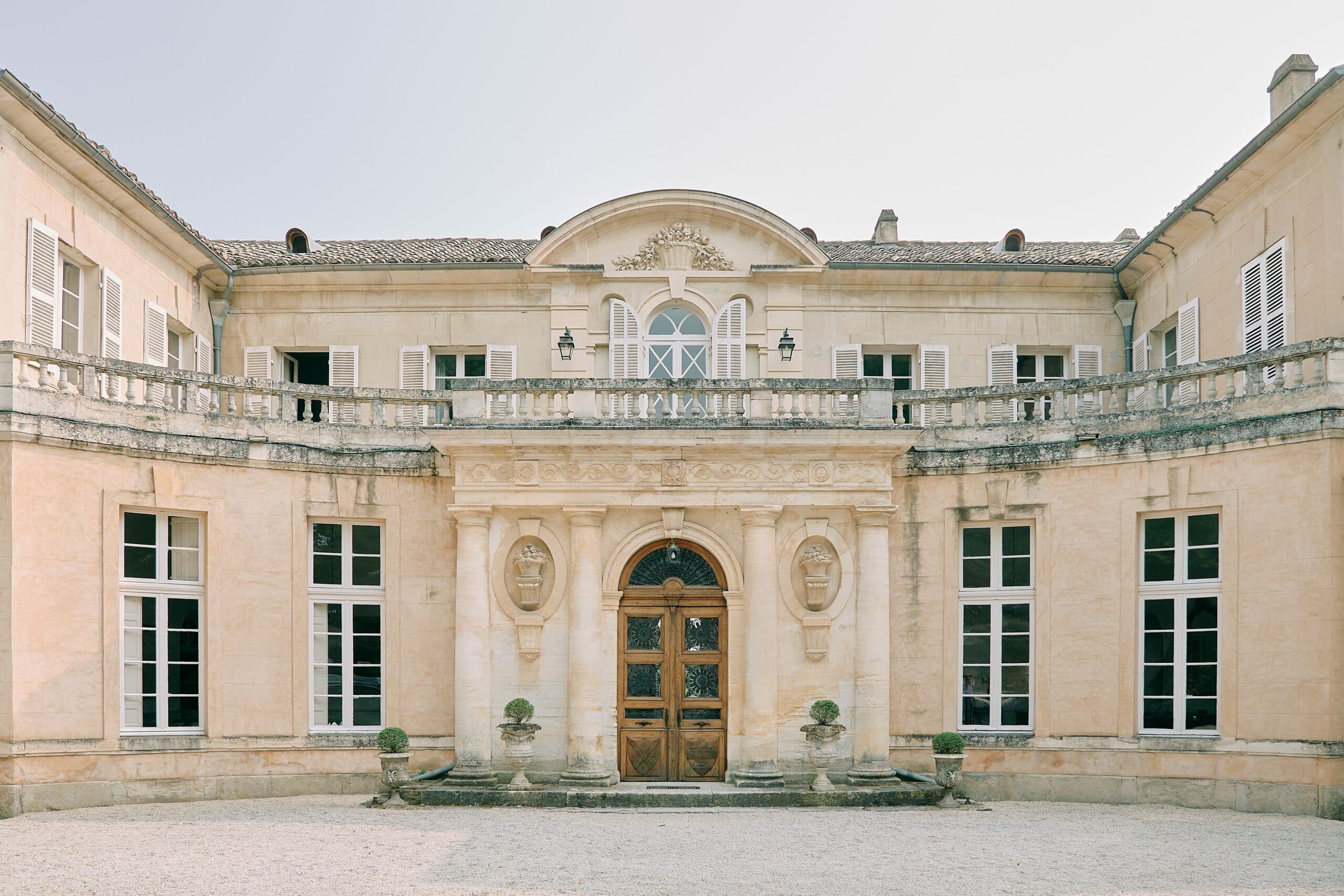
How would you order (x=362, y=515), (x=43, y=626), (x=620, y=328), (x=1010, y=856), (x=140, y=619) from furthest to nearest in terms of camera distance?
(x=620, y=328) → (x=362, y=515) → (x=140, y=619) → (x=43, y=626) → (x=1010, y=856)

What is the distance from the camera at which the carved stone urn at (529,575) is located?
15883 millimetres

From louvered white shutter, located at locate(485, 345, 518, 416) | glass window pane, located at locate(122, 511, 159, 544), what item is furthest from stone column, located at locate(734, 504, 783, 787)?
glass window pane, located at locate(122, 511, 159, 544)

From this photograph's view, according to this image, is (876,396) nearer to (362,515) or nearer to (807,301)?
(807,301)

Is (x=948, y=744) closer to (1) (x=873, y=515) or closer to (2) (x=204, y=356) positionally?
(1) (x=873, y=515)

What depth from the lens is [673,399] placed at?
16109 mm

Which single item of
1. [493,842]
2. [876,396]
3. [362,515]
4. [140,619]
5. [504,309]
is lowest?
[493,842]

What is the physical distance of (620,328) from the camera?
20359mm

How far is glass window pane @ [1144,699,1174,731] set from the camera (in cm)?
1531

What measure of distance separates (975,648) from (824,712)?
251cm

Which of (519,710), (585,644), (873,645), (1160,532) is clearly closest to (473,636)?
(519,710)

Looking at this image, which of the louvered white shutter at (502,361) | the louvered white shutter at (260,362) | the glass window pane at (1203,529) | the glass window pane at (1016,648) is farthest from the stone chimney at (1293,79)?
the louvered white shutter at (260,362)

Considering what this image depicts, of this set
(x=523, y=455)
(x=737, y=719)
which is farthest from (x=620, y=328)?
(x=737, y=719)

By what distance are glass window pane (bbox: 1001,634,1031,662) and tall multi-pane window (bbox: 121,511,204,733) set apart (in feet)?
32.6

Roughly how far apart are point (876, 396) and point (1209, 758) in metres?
5.63
